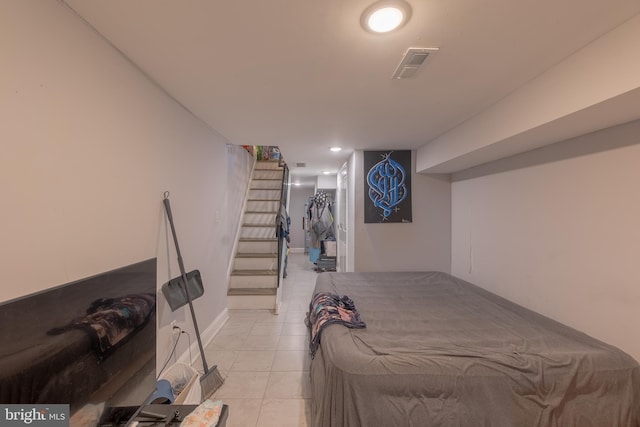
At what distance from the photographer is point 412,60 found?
4.55 ft

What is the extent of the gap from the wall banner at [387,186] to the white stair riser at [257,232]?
1956 millimetres

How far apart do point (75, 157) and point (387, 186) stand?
304 centimetres

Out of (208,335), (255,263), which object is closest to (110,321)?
(208,335)

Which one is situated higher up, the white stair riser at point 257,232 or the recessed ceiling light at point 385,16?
the recessed ceiling light at point 385,16

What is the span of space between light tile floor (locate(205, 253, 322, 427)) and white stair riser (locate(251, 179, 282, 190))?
2.47 m

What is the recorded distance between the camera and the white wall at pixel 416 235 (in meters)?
3.40

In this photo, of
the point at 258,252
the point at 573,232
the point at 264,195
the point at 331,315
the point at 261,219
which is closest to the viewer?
the point at 573,232

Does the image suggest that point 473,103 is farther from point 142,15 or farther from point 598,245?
point 142,15

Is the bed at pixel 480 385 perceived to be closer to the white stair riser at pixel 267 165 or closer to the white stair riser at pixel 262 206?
the white stair riser at pixel 262 206

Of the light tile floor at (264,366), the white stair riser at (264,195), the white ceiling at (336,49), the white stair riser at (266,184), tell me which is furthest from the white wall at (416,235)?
the white stair riser at (266,184)

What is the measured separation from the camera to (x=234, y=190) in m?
4.17

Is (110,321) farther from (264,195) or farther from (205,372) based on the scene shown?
(264,195)

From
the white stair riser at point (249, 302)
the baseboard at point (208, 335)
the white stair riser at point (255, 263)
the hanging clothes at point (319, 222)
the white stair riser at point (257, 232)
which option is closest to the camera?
the baseboard at point (208, 335)

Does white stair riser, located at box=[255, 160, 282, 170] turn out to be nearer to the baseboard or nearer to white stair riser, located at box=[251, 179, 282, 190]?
white stair riser, located at box=[251, 179, 282, 190]
